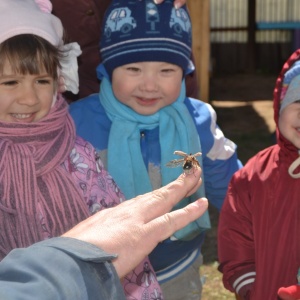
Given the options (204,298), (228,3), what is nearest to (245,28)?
(228,3)

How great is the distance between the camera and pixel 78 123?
298 centimetres

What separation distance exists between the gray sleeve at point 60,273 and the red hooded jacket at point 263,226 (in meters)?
1.83

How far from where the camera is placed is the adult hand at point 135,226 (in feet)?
3.55

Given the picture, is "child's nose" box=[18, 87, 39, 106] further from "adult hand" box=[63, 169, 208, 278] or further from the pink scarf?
"adult hand" box=[63, 169, 208, 278]

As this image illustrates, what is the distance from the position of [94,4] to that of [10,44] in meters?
1.02

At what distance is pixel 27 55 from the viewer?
7.63ft

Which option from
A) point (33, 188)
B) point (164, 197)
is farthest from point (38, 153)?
point (164, 197)

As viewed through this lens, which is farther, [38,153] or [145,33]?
[145,33]

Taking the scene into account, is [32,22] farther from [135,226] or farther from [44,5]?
[135,226]

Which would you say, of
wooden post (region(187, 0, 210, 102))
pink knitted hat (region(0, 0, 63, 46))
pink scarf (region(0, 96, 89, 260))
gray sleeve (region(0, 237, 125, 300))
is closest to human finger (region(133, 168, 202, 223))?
gray sleeve (region(0, 237, 125, 300))

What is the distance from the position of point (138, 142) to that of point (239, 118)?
26.1 feet

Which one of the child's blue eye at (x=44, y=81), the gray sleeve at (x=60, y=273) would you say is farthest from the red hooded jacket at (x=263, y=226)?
the gray sleeve at (x=60, y=273)

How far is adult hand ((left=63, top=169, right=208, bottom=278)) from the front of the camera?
3.55 feet

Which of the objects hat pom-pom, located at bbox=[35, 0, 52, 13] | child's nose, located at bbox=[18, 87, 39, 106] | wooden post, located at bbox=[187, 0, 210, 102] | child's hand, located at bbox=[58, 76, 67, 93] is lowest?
wooden post, located at bbox=[187, 0, 210, 102]
